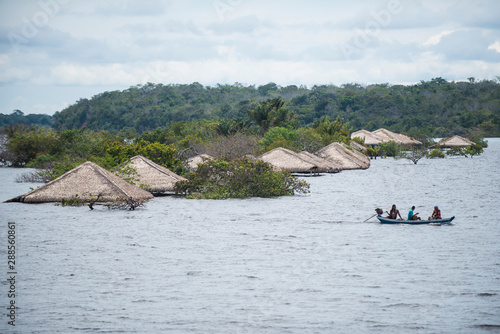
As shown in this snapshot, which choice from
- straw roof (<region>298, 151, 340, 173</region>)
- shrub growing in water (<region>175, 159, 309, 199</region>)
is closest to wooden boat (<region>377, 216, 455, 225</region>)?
shrub growing in water (<region>175, 159, 309, 199</region>)


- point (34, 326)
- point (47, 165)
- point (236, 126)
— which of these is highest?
point (236, 126)

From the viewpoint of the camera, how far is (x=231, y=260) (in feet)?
50.8

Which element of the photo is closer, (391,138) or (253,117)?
(253,117)

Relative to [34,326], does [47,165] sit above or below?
above

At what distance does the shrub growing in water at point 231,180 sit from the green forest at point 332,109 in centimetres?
5719

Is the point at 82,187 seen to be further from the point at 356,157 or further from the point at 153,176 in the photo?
the point at 356,157

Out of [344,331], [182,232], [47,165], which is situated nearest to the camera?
[344,331]

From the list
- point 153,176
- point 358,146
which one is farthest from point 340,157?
point 153,176

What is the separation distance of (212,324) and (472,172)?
4070 cm

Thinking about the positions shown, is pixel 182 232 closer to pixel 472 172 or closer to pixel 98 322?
pixel 98 322

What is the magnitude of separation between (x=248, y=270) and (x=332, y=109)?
83324mm

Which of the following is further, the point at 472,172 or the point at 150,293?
the point at 472,172

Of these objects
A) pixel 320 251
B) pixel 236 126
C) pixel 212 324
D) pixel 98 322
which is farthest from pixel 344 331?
pixel 236 126

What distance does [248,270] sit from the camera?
1438 cm
